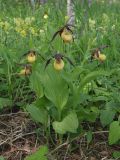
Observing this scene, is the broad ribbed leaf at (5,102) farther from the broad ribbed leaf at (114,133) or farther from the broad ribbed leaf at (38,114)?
the broad ribbed leaf at (114,133)

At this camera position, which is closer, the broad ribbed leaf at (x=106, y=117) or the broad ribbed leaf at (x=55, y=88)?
the broad ribbed leaf at (x=55, y=88)

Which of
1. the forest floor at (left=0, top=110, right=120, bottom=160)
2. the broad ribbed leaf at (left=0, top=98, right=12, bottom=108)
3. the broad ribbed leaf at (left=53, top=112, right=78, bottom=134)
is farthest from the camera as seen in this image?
the broad ribbed leaf at (left=0, top=98, right=12, bottom=108)

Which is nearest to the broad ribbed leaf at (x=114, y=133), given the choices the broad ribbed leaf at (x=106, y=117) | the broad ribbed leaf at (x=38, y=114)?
the broad ribbed leaf at (x=106, y=117)

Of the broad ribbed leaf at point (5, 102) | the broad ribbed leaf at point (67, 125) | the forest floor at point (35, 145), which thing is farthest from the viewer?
the broad ribbed leaf at point (5, 102)

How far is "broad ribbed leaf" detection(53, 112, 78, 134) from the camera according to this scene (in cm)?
224

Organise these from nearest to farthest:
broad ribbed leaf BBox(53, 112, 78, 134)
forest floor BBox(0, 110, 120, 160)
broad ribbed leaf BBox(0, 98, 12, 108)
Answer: broad ribbed leaf BBox(53, 112, 78, 134)
forest floor BBox(0, 110, 120, 160)
broad ribbed leaf BBox(0, 98, 12, 108)

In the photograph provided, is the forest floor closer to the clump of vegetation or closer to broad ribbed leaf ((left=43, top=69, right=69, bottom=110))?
the clump of vegetation

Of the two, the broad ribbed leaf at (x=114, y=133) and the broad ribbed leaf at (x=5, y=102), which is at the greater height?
the broad ribbed leaf at (x=5, y=102)

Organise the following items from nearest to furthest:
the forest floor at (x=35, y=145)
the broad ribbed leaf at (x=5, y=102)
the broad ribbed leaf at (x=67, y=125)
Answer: the broad ribbed leaf at (x=67, y=125), the forest floor at (x=35, y=145), the broad ribbed leaf at (x=5, y=102)

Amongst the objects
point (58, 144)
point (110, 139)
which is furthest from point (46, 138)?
point (110, 139)

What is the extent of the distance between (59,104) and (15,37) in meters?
1.83

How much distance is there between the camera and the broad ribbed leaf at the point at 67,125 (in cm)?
224

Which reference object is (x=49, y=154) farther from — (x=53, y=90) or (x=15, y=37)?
(x=15, y=37)

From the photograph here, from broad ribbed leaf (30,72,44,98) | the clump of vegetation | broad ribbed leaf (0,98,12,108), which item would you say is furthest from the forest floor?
broad ribbed leaf (30,72,44,98)
